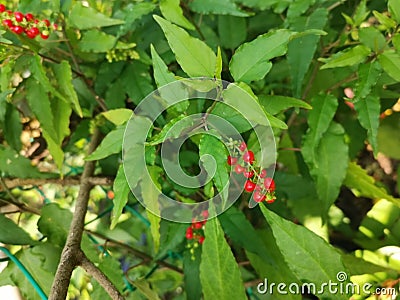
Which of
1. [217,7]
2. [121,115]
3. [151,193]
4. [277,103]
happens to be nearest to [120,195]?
[151,193]

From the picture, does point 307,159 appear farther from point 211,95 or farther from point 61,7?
point 61,7

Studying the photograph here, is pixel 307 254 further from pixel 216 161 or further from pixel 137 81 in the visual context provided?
pixel 137 81

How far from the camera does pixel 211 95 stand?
720 mm

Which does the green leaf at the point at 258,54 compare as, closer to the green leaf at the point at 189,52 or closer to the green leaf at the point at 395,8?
the green leaf at the point at 189,52

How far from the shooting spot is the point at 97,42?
95 cm

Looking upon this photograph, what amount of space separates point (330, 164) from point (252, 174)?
40 centimetres

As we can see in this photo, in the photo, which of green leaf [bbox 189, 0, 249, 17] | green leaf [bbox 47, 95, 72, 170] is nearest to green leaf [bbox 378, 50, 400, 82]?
green leaf [bbox 189, 0, 249, 17]

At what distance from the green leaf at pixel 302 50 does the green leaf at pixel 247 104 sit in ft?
0.89

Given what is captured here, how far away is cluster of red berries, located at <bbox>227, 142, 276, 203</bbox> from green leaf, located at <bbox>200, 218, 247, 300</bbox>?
12 cm

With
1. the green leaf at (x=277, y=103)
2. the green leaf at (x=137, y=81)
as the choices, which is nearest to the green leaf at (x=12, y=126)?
the green leaf at (x=137, y=81)

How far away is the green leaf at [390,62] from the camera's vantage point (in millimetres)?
770

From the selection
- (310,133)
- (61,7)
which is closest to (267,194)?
(310,133)

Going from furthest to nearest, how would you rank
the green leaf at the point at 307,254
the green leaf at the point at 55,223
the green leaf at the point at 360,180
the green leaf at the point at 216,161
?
the green leaf at the point at 360,180
the green leaf at the point at 55,223
the green leaf at the point at 307,254
the green leaf at the point at 216,161

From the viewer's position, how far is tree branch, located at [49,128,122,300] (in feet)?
2.19
